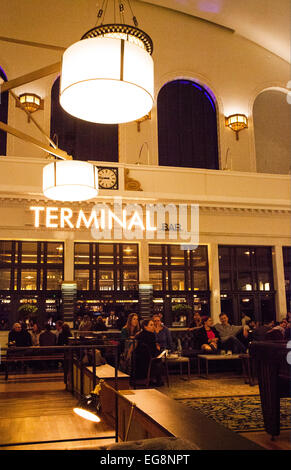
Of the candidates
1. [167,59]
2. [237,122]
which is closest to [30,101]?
[167,59]

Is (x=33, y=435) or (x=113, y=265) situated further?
(x=113, y=265)

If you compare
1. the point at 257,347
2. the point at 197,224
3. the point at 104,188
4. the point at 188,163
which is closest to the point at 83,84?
the point at 257,347

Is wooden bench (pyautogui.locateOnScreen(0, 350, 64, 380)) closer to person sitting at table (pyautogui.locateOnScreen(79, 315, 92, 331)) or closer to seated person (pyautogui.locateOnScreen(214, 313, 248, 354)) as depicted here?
person sitting at table (pyautogui.locateOnScreen(79, 315, 92, 331))

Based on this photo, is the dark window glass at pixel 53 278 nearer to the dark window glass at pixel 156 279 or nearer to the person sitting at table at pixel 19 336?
the dark window glass at pixel 156 279

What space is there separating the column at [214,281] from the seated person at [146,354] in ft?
17.6

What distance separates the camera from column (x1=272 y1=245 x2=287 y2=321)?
13.4m

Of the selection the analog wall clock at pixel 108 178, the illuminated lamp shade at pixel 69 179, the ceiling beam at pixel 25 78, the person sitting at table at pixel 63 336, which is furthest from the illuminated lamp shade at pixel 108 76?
the analog wall clock at pixel 108 178

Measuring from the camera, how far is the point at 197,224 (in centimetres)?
1295

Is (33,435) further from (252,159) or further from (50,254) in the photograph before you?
(252,159)

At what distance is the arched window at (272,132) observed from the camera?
48.7 feet

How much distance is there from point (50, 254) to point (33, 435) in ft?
25.5

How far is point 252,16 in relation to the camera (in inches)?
545

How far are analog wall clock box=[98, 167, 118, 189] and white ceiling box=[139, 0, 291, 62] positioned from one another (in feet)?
19.5

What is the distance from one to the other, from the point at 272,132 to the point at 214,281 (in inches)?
228
